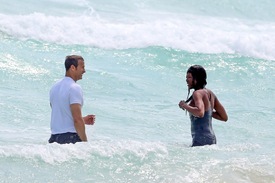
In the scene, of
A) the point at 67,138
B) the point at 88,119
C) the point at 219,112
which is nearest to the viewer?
the point at 67,138

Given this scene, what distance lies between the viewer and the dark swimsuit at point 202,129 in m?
7.85

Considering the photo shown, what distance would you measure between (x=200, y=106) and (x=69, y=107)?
1448 millimetres

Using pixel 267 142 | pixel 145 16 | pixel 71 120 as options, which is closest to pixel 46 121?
pixel 267 142

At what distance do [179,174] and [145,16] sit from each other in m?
16.1

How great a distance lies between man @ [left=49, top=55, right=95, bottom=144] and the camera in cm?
684

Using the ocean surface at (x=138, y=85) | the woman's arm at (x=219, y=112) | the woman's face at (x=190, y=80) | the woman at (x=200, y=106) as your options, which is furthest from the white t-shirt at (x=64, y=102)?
the woman's arm at (x=219, y=112)

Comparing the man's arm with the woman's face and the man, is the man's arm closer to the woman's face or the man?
the man

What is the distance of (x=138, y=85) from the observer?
14898mm

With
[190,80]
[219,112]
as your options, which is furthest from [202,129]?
[190,80]

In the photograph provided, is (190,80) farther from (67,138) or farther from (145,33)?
(145,33)

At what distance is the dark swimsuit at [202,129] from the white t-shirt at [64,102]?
1.51m

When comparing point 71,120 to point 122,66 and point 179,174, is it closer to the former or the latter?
point 179,174

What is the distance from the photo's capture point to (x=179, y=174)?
6.82 metres

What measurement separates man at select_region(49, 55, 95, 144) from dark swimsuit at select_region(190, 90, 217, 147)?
1.42m
